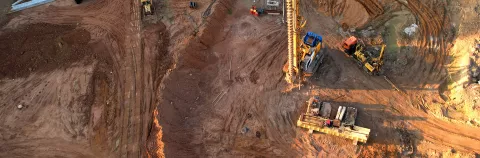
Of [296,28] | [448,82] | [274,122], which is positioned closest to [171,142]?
[274,122]

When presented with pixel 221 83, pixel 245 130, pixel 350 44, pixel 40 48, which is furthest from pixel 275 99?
pixel 40 48

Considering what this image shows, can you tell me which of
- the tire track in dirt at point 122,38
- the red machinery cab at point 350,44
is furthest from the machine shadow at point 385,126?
the tire track in dirt at point 122,38

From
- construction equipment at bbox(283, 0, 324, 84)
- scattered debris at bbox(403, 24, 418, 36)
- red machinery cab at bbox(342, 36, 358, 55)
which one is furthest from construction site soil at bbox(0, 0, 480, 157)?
red machinery cab at bbox(342, 36, 358, 55)

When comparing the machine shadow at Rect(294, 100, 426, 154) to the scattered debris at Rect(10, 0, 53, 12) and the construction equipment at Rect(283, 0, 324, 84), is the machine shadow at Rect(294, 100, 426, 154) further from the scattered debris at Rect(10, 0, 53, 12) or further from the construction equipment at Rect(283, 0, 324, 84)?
the scattered debris at Rect(10, 0, 53, 12)

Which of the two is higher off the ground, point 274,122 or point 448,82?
point 448,82

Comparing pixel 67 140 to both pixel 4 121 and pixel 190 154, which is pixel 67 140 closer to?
pixel 4 121

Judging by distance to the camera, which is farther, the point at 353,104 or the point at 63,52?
the point at 63,52

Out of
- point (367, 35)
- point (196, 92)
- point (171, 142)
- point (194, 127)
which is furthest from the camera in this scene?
point (367, 35)
